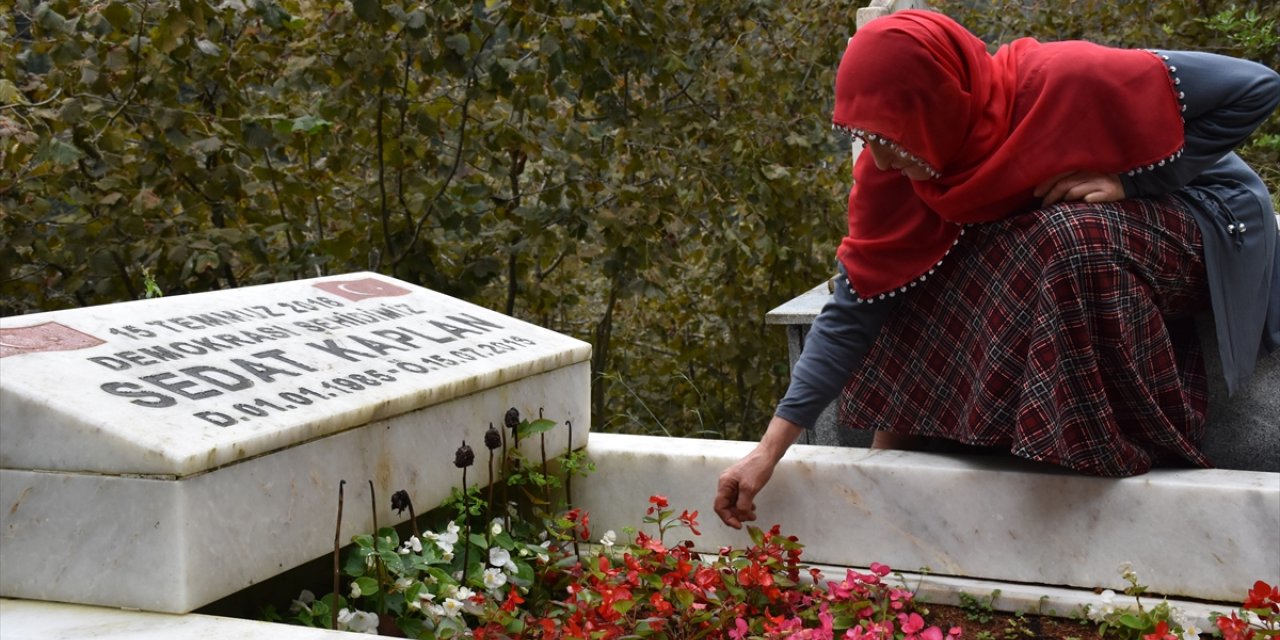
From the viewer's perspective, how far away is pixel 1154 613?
2.20 metres

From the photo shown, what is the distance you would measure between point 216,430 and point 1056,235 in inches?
59.6

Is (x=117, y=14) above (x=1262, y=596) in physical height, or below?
above

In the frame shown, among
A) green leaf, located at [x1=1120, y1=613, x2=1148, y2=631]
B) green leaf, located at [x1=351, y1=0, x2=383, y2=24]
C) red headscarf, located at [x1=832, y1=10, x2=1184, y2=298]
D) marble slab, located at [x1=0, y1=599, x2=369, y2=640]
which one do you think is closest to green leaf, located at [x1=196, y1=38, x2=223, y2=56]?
green leaf, located at [x1=351, y1=0, x2=383, y2=24]

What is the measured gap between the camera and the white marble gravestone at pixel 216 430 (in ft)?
6.10

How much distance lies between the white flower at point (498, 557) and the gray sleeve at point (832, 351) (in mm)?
601

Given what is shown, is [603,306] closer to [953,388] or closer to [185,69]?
[185,69]

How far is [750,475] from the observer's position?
8.27 ft

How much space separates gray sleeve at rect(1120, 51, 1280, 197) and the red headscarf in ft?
0.14

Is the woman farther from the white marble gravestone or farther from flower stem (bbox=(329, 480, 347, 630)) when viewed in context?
flower stem (bbox=(329, 480, 347, 630))

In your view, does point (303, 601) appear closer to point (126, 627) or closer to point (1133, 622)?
point (126, 627)

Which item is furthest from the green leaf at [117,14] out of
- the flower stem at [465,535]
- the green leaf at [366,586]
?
the green leaf at [366,586]

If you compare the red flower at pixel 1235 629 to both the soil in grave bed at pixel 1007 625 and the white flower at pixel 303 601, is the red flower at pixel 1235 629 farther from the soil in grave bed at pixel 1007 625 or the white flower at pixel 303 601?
the white flower at pixel 303 601

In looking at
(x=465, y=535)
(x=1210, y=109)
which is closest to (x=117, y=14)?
(x=465, y=535)

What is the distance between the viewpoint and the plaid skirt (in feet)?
7.80
